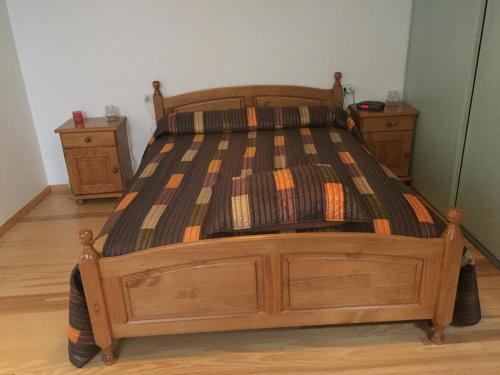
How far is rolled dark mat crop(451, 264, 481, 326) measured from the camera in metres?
1.78

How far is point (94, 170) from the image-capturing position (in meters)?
3.32

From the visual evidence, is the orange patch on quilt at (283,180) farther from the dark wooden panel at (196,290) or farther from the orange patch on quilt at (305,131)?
the orange patch on quilt at (305,131)

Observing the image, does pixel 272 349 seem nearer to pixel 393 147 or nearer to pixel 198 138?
pixel 198 138

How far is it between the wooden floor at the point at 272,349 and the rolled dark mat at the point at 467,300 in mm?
62

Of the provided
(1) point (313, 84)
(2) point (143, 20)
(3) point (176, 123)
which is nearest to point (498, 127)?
(1) point (313, 84)

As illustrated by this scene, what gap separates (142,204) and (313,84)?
6.43 feet

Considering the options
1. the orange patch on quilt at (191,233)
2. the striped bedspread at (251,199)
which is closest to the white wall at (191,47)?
the striped bedspread at (251,199)

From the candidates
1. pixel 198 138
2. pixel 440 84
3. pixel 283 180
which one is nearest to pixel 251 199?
pixel 283 180

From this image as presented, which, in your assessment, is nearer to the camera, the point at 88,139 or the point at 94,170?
the point at 88,139

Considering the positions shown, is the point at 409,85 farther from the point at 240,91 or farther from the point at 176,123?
the point at 176,123

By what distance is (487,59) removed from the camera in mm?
Answer: 2361

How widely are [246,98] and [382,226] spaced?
1.99 m

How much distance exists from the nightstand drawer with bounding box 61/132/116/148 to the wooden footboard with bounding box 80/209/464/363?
5.85ft

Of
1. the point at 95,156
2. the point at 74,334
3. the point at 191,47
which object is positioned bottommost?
the point at 74,334
